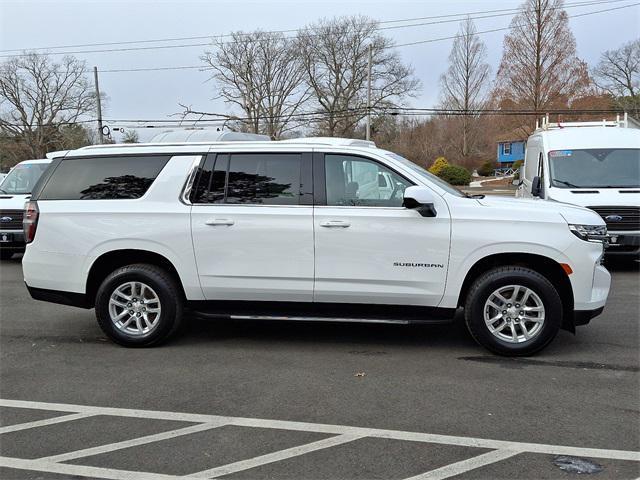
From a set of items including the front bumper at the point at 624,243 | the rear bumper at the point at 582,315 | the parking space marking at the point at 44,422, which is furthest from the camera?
the front bumper at the point at 624,243

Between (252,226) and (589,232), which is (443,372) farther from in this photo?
(252,226)

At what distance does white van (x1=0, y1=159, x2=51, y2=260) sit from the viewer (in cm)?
1062

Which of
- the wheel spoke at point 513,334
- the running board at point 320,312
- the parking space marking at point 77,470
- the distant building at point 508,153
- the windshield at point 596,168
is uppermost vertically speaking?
the distant building at point 508,153

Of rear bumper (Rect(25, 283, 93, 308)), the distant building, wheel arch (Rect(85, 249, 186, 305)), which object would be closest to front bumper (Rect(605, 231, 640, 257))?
wheel arch (Rect(85, 249, 186, 305))

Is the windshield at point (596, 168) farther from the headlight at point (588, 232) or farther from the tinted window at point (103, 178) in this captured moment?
the tinted window at point (103, 178)

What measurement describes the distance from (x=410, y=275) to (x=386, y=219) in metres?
0.54

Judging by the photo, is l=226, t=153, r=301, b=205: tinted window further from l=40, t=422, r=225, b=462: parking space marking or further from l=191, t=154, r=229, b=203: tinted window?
l=40, t=422, r=225, b=462: parking space marking

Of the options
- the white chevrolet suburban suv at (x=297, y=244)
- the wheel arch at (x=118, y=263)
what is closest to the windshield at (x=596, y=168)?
the white chevrolet suburban suv at (x=297, y=244)

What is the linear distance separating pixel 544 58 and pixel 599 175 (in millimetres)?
30575

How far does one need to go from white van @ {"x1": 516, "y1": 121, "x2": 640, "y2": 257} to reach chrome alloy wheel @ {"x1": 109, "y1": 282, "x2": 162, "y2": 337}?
6630 mm

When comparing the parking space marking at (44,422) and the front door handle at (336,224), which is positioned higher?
the front door handle at (336,224)

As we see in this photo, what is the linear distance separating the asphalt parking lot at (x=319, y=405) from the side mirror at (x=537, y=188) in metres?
3.94

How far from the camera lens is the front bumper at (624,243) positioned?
886cm

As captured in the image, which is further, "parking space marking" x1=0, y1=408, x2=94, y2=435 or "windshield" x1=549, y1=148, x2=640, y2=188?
"windshield" x1=549, y1=148, x2=640, y2=188
